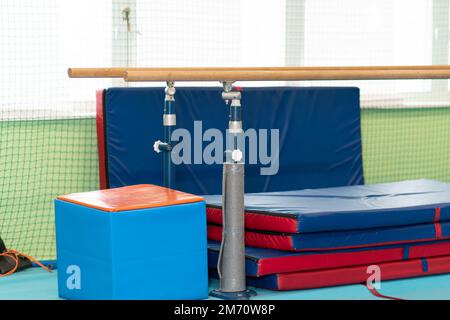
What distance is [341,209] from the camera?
425 centimetres

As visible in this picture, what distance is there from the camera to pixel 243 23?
5.68 meters

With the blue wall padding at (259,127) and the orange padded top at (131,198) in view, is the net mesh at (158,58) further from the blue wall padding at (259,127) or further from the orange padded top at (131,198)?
the orange padded top at (131,198)

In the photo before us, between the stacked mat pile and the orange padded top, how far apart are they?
444 millimetres

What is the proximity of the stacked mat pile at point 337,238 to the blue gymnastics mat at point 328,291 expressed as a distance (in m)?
0.05

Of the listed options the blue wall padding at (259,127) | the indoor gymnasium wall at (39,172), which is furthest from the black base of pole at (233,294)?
the indoor gymnasium wall at (39,172)

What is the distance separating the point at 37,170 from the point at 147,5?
4.03 feet

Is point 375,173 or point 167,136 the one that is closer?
point 167,136

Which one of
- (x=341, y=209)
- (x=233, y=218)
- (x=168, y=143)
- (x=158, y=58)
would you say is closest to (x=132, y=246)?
(x=233, y=218)

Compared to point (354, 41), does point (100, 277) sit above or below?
below

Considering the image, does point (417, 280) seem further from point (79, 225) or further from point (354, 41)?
point (354, 41)

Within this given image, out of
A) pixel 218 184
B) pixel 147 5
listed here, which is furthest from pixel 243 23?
pixel 218 184

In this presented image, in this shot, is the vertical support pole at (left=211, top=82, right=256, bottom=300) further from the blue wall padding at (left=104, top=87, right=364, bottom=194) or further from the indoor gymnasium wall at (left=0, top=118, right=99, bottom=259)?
the indoor gymnasium wall at (left=0, top=118, right=99, bottom=259)
